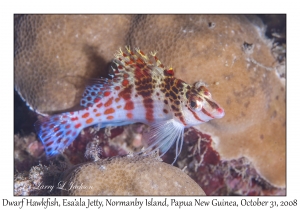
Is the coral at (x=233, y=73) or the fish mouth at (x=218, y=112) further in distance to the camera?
the coral at (x=233, y=73)

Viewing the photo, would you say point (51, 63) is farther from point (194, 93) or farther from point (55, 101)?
point (194, 93)

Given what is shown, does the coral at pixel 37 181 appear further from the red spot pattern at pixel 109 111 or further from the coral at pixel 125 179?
the red spot pattern at pixel 109 111

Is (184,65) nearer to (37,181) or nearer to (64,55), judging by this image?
(64,55)

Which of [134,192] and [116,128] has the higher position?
[116,128]

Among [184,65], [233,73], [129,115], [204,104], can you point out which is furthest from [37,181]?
[233,73]

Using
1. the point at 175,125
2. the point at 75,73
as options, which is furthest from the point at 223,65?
the point at 75,73

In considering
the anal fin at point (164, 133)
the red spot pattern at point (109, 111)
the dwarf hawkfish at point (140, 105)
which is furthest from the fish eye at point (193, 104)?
the red spot pattern at point (109, 111)
